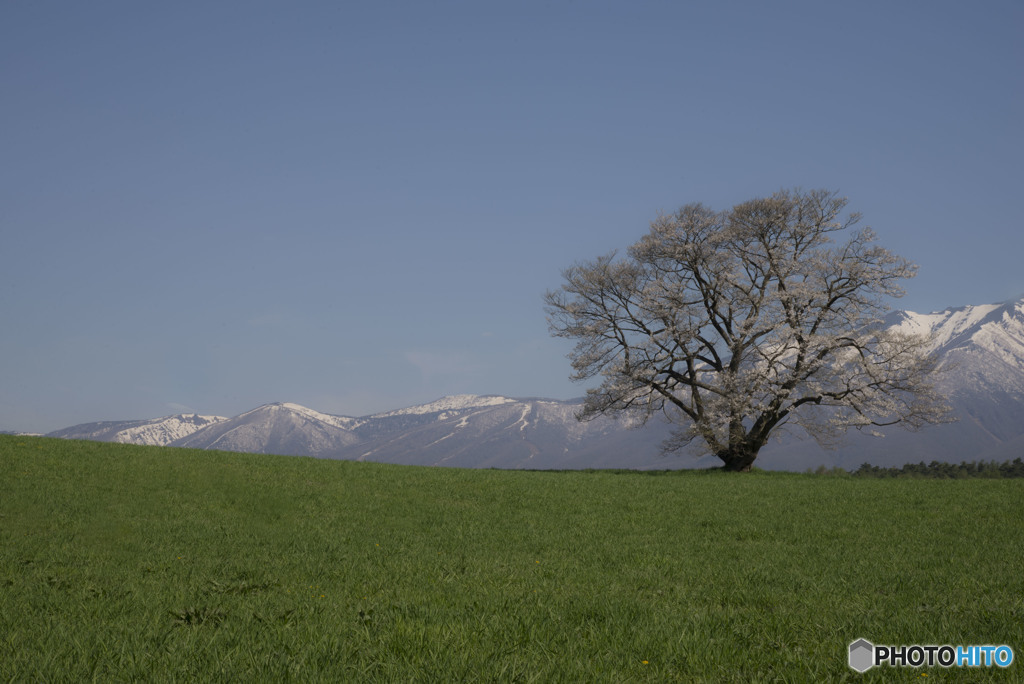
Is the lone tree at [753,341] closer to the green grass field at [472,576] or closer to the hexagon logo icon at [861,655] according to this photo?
the green grass field at [472,576]

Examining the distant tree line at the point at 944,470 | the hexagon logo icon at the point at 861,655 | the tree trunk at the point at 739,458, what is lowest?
the distant tree line at the point at 944,470

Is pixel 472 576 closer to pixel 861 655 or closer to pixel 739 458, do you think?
pixel 861 655

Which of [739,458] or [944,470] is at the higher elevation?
[739,458]

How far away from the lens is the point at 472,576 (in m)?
10.8

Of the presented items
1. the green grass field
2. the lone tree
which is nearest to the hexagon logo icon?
the green grass field

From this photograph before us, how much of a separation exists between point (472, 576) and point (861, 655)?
6149 mm

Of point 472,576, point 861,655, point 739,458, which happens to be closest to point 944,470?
point 739,458

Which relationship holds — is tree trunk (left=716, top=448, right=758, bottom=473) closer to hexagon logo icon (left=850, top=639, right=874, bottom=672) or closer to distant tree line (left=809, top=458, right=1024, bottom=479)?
distant tree line (left=809, top=458, right=1024, bottom=479)

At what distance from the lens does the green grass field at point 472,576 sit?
5.87 metres

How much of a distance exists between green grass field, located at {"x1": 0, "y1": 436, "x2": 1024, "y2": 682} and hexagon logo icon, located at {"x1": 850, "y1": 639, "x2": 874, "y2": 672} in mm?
115

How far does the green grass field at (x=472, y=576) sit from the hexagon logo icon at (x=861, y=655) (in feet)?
0.38

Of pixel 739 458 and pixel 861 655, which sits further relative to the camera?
pixel 739 458

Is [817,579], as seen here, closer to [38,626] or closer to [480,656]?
[480,656]

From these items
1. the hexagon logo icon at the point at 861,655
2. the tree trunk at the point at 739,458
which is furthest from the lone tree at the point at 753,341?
the hexagon logo icon at the point at 861,655
